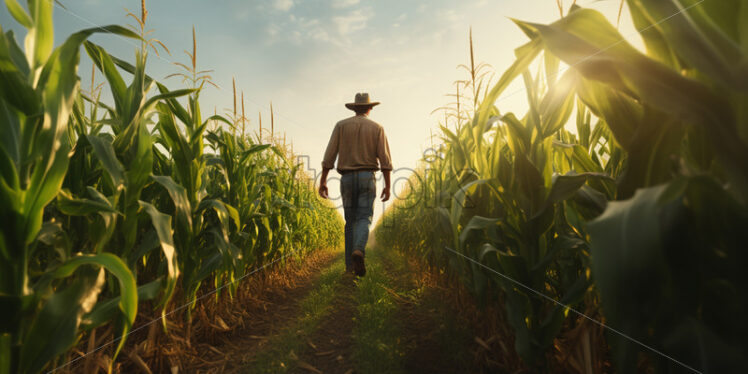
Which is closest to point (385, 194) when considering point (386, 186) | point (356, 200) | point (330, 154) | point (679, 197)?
point (386, 186)

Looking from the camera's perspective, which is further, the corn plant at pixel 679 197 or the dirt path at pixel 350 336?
the dirt path at pixel 350 336

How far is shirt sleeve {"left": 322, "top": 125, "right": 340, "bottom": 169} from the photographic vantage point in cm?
365

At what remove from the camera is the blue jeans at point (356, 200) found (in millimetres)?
3463

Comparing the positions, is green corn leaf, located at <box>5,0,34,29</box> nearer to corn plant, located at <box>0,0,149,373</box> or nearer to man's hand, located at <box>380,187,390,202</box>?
corn plant, located at <box>0,0,149,373</box>

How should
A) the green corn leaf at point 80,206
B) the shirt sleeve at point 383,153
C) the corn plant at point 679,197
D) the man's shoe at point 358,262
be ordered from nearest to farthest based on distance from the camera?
the corn plant at point 679,197 → the green corn leaf at point 80,206 → the man's shoe at point 358,262 → the shirt sleeve at point 383,153

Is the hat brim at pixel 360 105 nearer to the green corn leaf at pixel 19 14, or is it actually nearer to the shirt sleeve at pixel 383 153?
the shirt sleeve at pixel 383 153

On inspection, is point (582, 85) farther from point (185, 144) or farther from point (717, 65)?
point (185, 144)

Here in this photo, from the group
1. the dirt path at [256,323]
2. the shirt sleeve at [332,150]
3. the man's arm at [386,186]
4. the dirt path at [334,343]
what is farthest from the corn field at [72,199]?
the man's arm at [386,186]

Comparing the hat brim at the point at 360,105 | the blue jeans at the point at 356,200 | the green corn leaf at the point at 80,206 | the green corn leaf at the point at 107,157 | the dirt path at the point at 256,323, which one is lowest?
the dirt path at the point at 256,323

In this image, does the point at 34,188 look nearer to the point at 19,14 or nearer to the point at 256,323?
the point at 19,14

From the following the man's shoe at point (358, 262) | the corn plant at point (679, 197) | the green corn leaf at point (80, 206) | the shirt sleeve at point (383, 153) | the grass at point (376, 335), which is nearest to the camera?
the corn plant at point (679, 197)

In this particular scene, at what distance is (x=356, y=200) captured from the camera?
3549 millimetres

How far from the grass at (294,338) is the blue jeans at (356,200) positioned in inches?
30.5

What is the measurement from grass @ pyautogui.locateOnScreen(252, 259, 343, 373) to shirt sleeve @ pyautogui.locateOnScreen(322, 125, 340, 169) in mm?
1475
